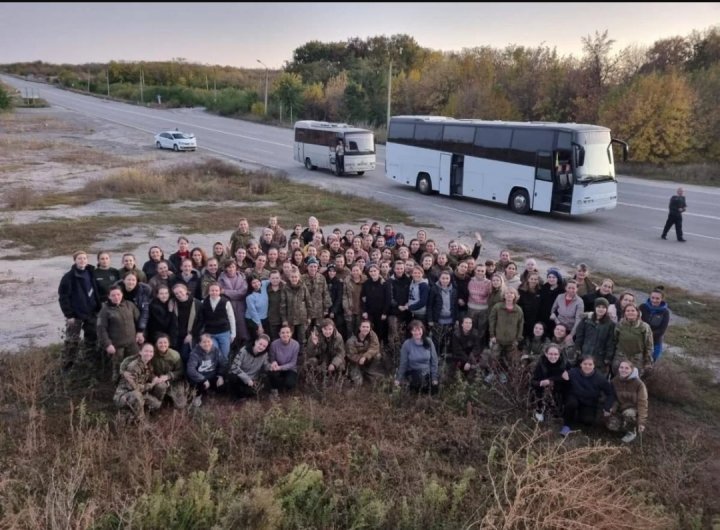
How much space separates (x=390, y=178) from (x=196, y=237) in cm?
1218

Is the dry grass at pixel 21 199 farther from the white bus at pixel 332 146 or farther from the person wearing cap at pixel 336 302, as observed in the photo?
the person wearing cap at pixel 336 302

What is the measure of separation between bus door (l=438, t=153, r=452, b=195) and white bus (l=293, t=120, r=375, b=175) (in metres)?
6.56

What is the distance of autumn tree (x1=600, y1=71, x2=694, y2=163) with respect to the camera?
99.1ft

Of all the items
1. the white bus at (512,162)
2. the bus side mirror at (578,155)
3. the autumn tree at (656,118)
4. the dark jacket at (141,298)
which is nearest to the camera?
the dark jacket at (141,298)

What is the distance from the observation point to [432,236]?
59.0ft

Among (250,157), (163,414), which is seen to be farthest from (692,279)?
(250,157)

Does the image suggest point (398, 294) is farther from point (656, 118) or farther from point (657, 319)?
point (656, 118)

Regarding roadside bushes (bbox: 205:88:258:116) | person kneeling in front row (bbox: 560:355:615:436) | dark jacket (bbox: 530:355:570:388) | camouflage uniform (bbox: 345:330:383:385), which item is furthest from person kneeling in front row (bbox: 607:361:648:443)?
roadside bushes (bbox: 205:88:258:116)

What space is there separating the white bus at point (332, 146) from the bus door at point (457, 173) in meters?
7.16

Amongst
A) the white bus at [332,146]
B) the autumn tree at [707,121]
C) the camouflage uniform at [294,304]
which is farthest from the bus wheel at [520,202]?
the autumn tree at [707,121]

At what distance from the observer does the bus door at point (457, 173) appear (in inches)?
924

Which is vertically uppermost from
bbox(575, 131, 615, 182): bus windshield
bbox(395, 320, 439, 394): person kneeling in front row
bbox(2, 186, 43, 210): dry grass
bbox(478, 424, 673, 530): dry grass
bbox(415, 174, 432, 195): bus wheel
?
bbox(575, 131, 615, 182): bus windshield

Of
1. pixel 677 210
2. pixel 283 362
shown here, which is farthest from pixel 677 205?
pixel 283 362

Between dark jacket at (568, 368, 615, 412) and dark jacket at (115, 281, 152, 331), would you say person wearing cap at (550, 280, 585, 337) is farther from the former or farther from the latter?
dark jacket at (115, 281, 152, 331)
